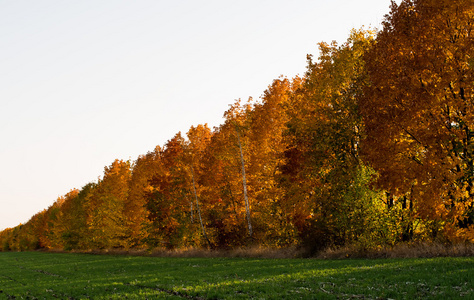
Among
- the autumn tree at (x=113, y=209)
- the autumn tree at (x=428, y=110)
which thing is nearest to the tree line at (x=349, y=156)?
the autumn tree at (x=428, y=110)

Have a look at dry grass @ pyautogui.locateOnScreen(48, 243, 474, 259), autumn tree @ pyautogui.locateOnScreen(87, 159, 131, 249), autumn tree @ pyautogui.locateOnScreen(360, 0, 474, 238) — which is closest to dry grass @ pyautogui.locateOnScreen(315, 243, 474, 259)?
dry grass @ pyautogui.locateOnScreen(48, 243, 474, 259)

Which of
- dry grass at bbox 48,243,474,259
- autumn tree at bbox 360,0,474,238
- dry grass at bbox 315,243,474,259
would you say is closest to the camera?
autumn tree at bbox 360,0,474,238

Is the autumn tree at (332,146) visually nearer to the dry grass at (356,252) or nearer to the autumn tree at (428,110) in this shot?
the dry grass at (356,252)

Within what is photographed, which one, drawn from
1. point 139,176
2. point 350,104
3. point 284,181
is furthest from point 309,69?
point 139,176

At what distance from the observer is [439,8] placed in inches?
855

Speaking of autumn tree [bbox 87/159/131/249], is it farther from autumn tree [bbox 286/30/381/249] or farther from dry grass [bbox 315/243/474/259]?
dry grass [bbox 315/243/474/259]

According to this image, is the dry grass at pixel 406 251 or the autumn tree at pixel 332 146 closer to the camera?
the dry grass at pixel 406 251

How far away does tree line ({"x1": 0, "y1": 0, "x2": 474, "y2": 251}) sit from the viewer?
20922mm

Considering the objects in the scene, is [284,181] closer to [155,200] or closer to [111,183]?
[155,200]

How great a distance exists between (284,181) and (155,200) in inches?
916

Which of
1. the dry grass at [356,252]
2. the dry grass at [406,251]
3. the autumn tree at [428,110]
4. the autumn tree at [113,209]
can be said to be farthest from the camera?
the autumn tree at [113,209]

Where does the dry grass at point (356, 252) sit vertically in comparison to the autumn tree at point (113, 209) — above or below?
below

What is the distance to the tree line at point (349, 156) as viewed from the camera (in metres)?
20.9

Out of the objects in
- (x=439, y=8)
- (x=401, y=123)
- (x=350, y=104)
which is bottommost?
(x=401, y=123)
